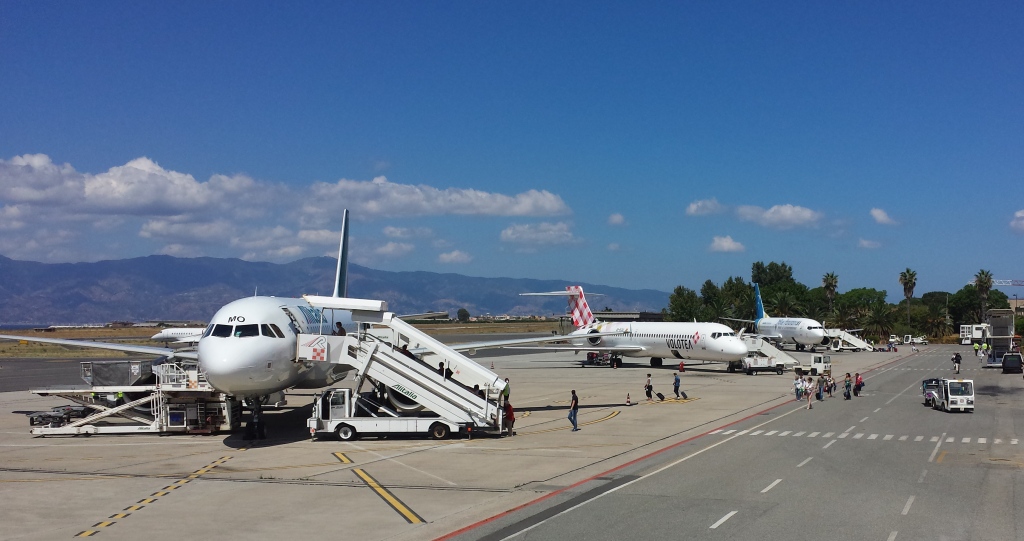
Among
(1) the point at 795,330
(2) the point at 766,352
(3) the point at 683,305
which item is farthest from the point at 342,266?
(3) the point at 683,305

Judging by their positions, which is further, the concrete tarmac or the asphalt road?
the concrete tarmac

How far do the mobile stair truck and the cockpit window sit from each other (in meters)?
2.14

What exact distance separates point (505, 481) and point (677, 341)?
160ft

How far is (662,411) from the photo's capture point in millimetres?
40094

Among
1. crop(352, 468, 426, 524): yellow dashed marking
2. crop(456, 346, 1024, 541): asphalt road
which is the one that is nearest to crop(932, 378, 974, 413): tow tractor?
crop(456, 346, 1024, 541): asphalt road

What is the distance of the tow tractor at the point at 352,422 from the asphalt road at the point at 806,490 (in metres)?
8.57

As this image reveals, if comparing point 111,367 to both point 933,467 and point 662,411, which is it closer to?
point 662,411

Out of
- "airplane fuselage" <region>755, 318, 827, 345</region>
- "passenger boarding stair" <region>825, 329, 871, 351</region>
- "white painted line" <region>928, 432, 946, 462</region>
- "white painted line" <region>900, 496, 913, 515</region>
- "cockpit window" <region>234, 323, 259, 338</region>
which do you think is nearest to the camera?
"white painted line" <region>900, 496, 913, 515</region>

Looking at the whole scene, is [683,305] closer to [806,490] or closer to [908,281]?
[908,281]

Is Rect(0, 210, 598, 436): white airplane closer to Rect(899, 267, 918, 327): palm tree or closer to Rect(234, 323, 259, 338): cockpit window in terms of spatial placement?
Rect(234, 323, 259, 338): cockpit window

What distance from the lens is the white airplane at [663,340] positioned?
65000 mm

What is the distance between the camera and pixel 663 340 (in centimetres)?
7069

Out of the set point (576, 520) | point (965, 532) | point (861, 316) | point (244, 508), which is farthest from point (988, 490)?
point (861, 316)

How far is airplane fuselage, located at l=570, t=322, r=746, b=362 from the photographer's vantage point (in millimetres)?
64750
